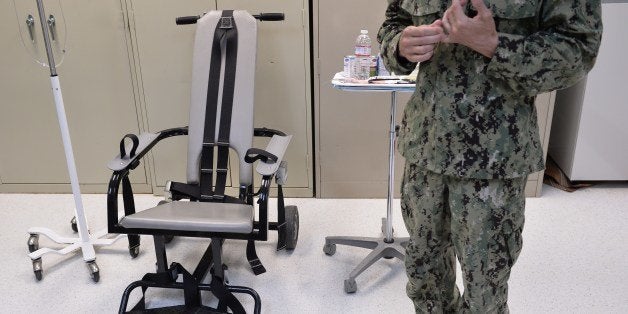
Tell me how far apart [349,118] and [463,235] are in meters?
1.58

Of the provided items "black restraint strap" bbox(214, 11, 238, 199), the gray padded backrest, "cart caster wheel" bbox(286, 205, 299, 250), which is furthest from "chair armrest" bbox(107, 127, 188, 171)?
"cart caster wheel" bbox(286, 205, 299, 250)

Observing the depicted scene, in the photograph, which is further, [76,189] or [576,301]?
[76,189]

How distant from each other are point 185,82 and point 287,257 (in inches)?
47.4

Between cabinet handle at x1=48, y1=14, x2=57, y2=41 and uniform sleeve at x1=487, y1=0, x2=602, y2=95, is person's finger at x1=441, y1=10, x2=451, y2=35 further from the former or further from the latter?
cabinet handle at x1=48, y1=14, x2=57, y2=41

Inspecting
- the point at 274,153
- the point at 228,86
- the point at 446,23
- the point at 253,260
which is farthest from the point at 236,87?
the point at 446,23

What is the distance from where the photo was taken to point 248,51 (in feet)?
7.22

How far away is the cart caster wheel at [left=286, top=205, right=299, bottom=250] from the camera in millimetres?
2369

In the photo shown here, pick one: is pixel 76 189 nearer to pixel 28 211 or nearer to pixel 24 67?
pixel 28 211

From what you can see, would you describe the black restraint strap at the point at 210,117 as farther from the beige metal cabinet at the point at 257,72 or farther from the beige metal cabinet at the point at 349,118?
the beige metal cabinet at the point at 349,118

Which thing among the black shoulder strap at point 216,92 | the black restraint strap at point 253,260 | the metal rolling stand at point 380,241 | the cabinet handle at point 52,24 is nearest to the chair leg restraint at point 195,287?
the black restraint strap at point 253,260

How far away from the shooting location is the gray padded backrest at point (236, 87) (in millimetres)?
2197

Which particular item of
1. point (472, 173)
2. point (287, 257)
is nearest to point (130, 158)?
point (287, 257)

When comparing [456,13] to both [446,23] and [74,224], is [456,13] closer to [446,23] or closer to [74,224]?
[446,23]

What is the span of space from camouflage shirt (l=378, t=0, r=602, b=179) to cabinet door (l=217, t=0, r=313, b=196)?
1342 mm
